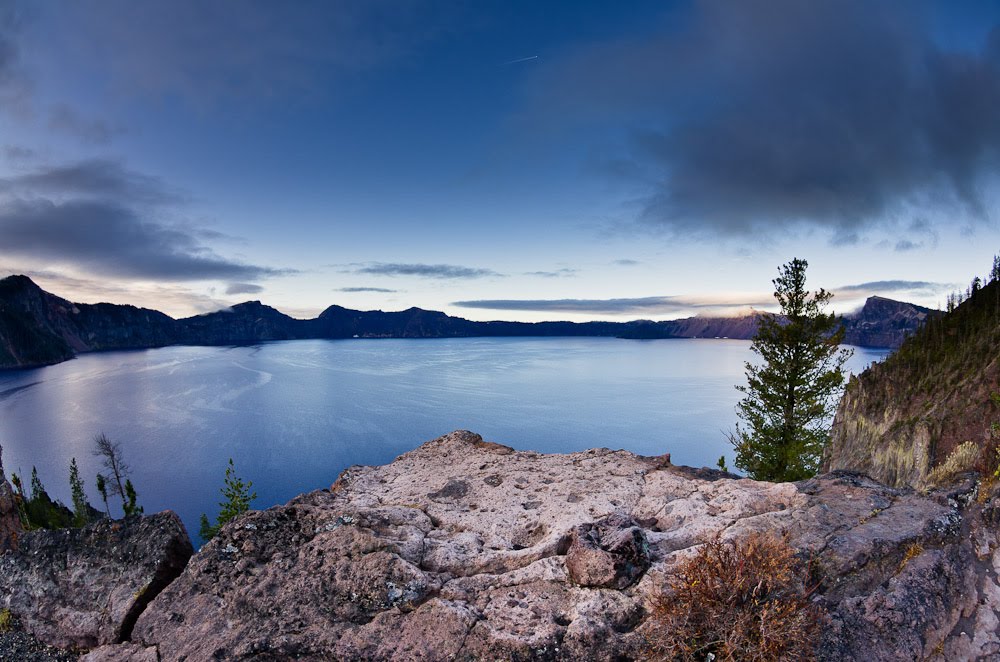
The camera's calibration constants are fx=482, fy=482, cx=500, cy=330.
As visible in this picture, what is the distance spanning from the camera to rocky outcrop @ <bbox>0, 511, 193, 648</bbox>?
19.0 feet

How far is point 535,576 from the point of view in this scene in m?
5.81

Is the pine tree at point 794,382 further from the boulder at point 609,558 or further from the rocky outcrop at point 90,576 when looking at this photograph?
the rocky outcrop at point 90,576

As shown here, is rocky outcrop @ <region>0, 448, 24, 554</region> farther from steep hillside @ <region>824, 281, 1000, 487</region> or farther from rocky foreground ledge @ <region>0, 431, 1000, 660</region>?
steep hillside @ <region>824, 281, 1000, 487</region>

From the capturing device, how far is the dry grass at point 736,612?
160 inches

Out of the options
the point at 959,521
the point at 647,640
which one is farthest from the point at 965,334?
the point at 647,640

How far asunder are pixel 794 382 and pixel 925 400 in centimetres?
2892

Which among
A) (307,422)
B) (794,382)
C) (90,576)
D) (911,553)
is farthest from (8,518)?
(307,422)

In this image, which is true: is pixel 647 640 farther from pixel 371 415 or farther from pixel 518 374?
pixel 518 374

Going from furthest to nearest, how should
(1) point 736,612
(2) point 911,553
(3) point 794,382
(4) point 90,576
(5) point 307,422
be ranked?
1. (5) point 307,422
2. (3) point 794,382
3. (4) point 90,576
4. (2) point 911,553
5. (1) point 736,612

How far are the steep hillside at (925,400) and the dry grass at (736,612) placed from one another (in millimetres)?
26931

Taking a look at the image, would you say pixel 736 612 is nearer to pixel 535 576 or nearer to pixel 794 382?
pixel 535 576

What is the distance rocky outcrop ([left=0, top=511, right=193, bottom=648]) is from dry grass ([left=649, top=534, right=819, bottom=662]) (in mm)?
5980

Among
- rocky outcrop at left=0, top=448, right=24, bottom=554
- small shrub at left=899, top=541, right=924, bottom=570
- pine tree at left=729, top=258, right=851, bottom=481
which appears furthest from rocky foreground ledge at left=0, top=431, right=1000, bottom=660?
pine tree at left=729, top=258, right=851, bottom=481

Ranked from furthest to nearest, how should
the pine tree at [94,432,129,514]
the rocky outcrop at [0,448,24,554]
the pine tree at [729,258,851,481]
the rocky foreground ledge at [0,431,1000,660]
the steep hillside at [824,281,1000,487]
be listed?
1. the pine tree at [94,432,129,514]
2. the steep hillside at [824,281,1000,487]
3. the pine tree at [729,258,851,481]
4. the rocky outcrop at [0,448,24,554]
5. the rocky foreground ledge at [0,431,1000,660]
